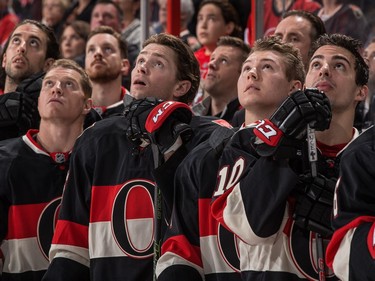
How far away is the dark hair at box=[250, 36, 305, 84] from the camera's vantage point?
3.49m

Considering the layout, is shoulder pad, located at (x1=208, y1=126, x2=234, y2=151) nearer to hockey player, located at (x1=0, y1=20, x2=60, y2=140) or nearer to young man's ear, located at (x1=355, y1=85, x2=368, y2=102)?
young man's ear, located at (x1=355, y1=85, x2=368, y2=102)

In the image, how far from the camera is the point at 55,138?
4043 mm

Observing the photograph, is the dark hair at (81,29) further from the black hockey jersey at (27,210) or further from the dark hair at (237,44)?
the black hockey jersey at (27,210)

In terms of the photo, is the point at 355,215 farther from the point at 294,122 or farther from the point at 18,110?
the point at 18,110

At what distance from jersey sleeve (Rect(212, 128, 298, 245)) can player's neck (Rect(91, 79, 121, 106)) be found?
1981mm

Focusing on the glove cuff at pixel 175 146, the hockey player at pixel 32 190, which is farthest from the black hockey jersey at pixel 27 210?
the glove cuff at pixel 175 146

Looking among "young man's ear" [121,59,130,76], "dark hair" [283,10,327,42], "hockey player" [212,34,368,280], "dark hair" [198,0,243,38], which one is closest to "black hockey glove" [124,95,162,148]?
"hockey player" [212,34,368,280]

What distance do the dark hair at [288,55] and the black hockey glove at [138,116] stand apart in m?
0.43

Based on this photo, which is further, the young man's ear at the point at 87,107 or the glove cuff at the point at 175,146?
the young man's ear at the point at 87,107

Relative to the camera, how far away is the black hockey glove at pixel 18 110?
168 inches

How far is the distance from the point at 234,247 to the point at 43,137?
1163 millimetres

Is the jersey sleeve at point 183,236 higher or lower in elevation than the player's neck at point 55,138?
lower

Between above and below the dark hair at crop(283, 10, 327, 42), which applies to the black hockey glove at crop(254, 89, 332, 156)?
below

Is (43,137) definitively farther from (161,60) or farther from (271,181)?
(271,181)
